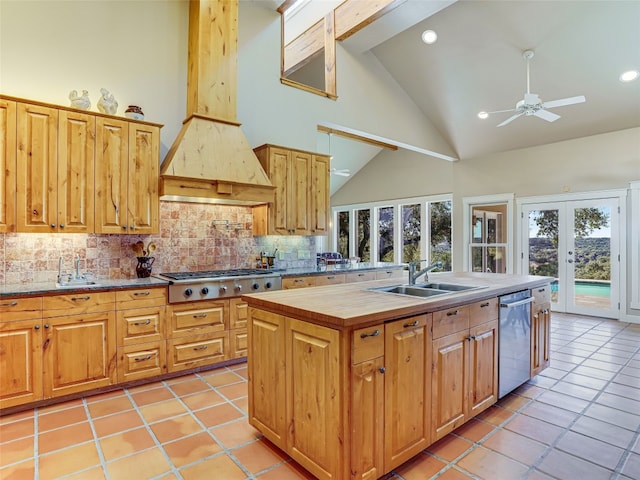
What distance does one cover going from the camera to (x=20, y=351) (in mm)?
2604

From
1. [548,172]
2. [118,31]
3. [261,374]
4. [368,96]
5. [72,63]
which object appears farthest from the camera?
[548,172]

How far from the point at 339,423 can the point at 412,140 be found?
5.72 metres

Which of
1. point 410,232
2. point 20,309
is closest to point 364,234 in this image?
point 410,232

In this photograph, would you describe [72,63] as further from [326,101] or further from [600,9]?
[600,9]

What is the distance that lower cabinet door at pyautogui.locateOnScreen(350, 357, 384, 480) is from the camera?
1.66 meters

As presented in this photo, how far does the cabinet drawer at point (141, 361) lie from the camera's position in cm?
304

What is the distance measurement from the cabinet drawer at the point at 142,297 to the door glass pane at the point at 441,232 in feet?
21.5

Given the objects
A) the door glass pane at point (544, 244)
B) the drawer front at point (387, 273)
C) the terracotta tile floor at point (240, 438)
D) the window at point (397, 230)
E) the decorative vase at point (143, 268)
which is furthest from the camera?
the window at point (397, 230)

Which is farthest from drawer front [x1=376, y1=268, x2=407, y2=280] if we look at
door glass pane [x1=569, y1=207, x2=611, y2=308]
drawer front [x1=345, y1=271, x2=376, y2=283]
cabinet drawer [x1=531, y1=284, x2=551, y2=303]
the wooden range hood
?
door glass pane [x1=569, y1=207, x2=611, y2=308]

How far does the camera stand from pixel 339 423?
165 cm

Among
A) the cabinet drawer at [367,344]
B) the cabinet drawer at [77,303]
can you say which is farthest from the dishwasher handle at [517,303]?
the cabinet drawer at [77,303]

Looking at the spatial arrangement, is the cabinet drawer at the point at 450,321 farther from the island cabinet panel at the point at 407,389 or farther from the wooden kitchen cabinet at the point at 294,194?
the wooden kitchen cabinet at the point at 294,194

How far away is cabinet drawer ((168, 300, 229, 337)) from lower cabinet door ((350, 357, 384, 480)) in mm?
2208

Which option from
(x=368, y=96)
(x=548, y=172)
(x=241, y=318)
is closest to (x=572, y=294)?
(x=548, y=172)
